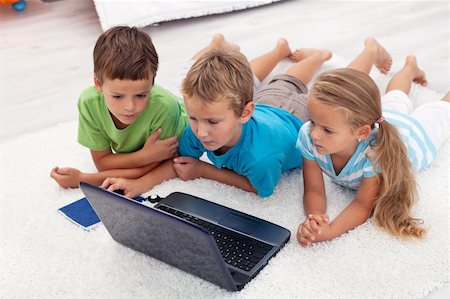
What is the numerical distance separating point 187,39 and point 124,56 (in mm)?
1227

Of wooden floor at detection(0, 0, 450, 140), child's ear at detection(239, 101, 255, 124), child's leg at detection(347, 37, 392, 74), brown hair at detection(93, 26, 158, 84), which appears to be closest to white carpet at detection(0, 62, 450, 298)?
child's ear at detection(239, 101, 255, 124)

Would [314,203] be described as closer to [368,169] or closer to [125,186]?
[368,169]

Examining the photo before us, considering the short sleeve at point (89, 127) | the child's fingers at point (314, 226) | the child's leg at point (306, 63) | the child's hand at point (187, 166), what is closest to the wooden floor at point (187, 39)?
the child's leg at point (306, 63)

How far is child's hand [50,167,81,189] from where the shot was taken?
4.73 feet

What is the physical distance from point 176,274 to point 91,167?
535 mm

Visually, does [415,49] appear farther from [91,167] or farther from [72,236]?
[72,236]

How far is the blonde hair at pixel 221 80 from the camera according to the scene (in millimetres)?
1177

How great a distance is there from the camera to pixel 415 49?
2.17m

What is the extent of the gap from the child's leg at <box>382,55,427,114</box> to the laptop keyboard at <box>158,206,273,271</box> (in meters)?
0.57

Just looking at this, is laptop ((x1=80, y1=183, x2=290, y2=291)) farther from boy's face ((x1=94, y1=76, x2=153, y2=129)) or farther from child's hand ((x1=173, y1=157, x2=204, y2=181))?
boy's face ((x1=94, y1=76, x2=153, y2=129))

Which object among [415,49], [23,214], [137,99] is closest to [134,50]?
[137,99]

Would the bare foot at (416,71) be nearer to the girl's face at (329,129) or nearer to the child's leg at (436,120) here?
the child's leg at (436,120)

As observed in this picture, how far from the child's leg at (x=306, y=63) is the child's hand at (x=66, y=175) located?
2.33 ft

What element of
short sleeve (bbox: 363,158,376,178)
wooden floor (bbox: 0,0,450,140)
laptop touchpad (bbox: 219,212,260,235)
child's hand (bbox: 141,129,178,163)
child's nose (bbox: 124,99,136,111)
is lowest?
wooden floor (bbox: 0,0,450,140)
